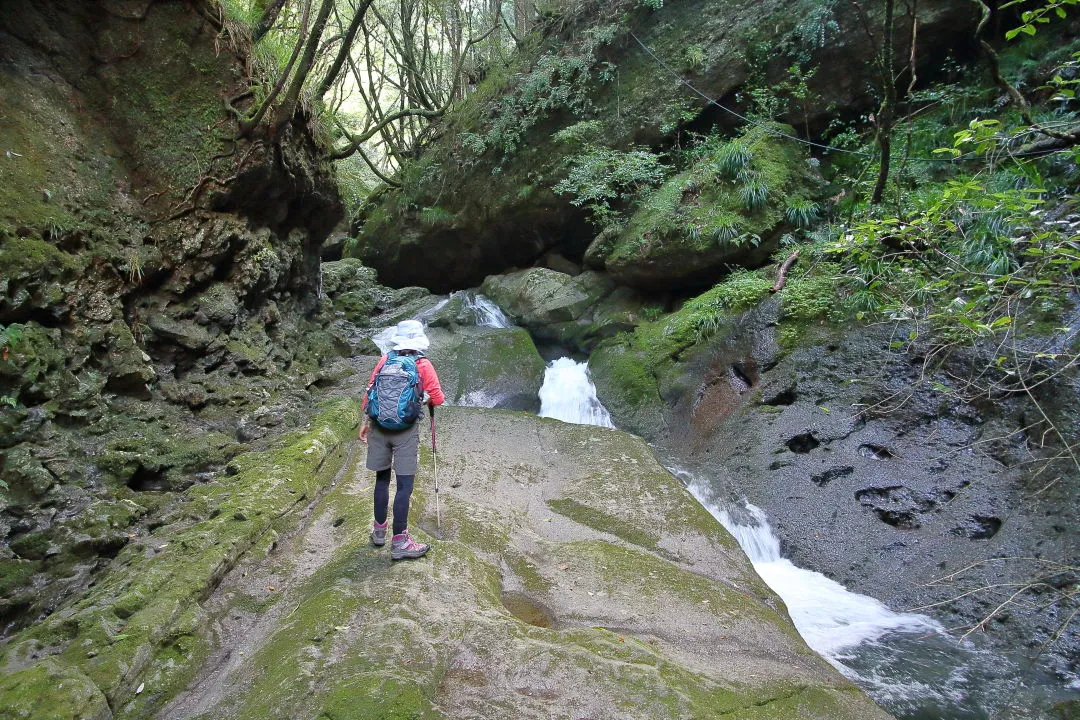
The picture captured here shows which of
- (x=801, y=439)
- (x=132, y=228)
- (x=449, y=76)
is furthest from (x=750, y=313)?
(x=449, y=76)

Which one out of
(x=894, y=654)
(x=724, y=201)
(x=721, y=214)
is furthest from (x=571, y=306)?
(x=894, y=654)

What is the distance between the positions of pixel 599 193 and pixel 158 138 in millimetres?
7531

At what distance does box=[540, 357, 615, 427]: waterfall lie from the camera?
1007 centimetres

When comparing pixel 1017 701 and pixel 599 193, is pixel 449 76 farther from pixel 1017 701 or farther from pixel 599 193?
pixel 1017 701

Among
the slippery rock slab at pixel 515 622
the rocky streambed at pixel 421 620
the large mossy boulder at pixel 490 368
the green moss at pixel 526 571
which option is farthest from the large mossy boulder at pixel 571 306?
the green moss at pixel 526 571

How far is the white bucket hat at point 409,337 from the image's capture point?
160 inches

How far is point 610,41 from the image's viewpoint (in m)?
13.0

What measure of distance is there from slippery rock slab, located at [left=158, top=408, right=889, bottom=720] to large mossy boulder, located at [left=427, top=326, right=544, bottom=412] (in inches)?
171

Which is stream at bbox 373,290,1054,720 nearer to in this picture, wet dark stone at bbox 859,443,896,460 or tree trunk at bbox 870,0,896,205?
wet dark stone at bbox 859,443,896,460

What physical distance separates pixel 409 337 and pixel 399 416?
1.93ft

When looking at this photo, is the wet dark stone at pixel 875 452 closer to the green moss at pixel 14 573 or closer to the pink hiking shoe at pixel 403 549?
the pink hiking shoe at pixel 403 549

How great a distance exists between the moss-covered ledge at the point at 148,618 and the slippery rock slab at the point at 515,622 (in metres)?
0.19

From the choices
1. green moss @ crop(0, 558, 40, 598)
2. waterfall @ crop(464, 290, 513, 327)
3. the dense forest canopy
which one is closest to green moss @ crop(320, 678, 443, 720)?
green moss @ crop(0, 558, 40, 598)

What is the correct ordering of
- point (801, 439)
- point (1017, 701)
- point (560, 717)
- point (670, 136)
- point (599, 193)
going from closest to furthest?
point (560, 717)
point (1017, 701)
point (801, 439)
point (599, 193)
point (670, 136)
